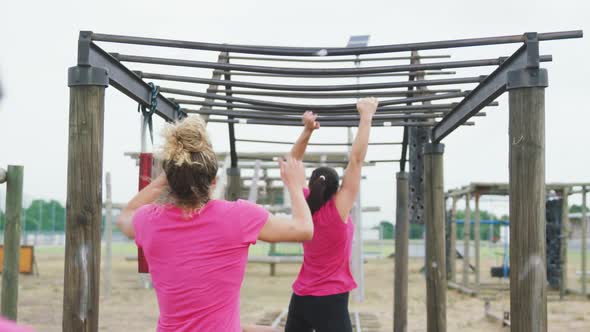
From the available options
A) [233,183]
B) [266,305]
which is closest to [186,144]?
[233,183]

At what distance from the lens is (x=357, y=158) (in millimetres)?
3133

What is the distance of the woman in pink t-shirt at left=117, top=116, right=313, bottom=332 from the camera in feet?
6.38

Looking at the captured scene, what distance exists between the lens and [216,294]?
1.95 meters

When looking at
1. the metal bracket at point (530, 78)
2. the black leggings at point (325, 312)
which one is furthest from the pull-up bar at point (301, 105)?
the black leggings at point (325, 312)

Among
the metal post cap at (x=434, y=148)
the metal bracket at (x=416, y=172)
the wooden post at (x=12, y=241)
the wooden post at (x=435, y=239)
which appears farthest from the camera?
the metal bracket at (x=416, y=172)

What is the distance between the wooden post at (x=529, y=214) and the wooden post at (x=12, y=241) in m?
2.92

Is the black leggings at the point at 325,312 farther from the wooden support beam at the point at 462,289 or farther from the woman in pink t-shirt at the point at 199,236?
the wooden support beam at the point at 462,289

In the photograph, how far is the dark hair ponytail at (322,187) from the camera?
11.0ft

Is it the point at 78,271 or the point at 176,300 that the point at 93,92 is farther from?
the point at 176,300

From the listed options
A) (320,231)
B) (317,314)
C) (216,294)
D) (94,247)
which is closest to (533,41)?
(320,231)

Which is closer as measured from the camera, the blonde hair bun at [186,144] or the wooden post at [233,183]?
the blonde hair bun at [186,144]

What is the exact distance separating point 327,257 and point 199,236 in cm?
155

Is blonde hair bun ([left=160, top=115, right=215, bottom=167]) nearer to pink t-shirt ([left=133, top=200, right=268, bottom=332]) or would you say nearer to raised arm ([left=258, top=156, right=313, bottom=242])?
pink t-shirt ([left=133, top=200, right=268, bottom=332])

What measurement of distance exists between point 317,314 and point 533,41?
5.59ft
